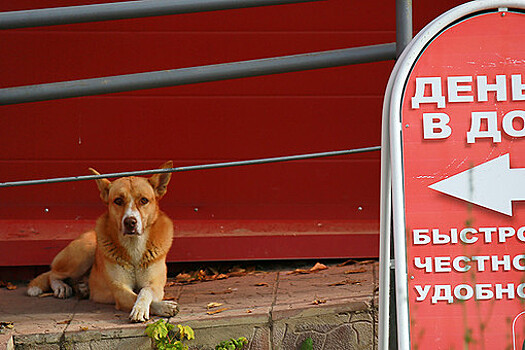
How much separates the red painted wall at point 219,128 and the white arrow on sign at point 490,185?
2668mm

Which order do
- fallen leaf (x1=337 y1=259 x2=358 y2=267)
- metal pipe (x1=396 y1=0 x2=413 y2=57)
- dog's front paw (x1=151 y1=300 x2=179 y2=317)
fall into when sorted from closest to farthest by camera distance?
metal pipe (x1=396 y1=0 x2=413 y2=57), dog's front paw (x1=151 y1=300 x2=179 y2=317), fallen leaf (x1=337 y1=259 x2=358 y2=267)

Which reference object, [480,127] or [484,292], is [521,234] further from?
[480,127]

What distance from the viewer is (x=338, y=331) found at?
4.19 meters

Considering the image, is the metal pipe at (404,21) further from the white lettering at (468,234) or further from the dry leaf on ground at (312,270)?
the dry leaf on ground at (312,270)

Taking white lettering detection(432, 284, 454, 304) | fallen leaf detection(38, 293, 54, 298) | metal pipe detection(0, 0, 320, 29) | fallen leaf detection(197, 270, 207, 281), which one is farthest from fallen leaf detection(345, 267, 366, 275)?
white lettering detection(432, 284, 454, 304)

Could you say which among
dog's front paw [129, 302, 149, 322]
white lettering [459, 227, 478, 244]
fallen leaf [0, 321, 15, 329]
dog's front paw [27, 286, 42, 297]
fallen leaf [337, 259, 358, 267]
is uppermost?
fallen leaf [337, 259, 358, 267]

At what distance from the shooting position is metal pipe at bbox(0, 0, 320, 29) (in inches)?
135

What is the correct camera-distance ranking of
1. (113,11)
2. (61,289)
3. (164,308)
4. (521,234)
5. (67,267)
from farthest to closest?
(67,267)
(61,289)
(164,308)
(113,11)
(521,234)

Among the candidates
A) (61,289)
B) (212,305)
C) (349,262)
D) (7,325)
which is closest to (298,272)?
(349,262)

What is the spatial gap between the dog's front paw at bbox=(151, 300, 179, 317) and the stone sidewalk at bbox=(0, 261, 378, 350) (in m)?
0.05

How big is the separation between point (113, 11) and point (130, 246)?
1678 mm

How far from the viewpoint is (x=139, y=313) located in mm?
4227

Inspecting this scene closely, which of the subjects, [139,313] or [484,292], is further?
[139,313]

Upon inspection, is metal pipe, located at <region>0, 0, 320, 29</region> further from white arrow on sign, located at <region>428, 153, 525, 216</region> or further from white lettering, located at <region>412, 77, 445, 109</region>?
white arrow on sign, located at <region>428, 153, 525, 216</region>
